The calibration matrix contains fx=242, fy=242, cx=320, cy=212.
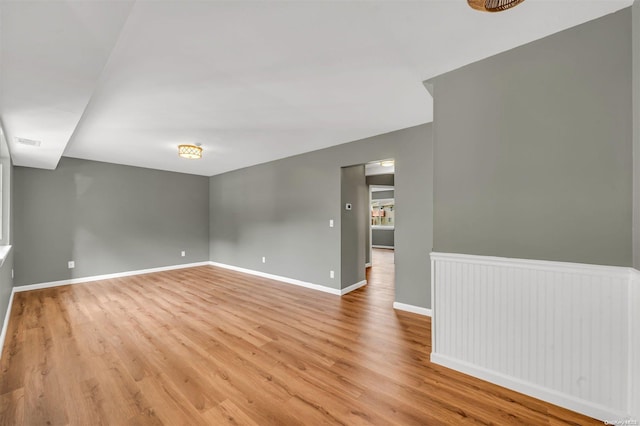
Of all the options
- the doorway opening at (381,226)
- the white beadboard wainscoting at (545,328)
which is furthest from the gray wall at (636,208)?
the doorway opening at (381,226)

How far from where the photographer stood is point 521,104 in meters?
1.77

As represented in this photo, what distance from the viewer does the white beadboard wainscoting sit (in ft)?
4.79

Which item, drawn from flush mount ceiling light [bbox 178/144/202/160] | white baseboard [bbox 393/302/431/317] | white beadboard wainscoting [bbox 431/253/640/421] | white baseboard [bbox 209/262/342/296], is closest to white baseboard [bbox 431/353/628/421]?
white beadboard wainscoting [bbox 431/253/640/421]

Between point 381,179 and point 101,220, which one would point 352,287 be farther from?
point 101,220

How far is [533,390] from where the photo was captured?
1.68 m

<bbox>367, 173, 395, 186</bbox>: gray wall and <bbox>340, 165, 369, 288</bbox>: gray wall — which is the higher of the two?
<bbox>367, 173, 395, 186</bbox>: gray wall

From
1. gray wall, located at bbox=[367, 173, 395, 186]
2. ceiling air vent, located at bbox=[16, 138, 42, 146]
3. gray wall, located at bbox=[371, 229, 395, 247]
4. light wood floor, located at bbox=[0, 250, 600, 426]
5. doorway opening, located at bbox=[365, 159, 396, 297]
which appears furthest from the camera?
gray wall, located at bbox=[371, 229, 395, 247]

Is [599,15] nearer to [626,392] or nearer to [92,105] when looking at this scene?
[626,392]

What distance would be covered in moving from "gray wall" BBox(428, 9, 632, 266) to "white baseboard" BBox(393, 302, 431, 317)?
4.70 feet

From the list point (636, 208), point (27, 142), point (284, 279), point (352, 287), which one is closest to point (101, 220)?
point (27, 142)

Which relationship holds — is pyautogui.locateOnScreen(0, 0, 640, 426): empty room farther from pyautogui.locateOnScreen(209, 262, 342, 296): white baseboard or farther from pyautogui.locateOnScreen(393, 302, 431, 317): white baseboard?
pyautogui.locateOnScreen(209, 262, 342, 296): white baseboard

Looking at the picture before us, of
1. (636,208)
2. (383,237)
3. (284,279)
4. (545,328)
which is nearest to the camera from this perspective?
(636,208)

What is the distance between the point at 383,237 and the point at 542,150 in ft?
28.1

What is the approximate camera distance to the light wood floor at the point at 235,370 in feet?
5.10
